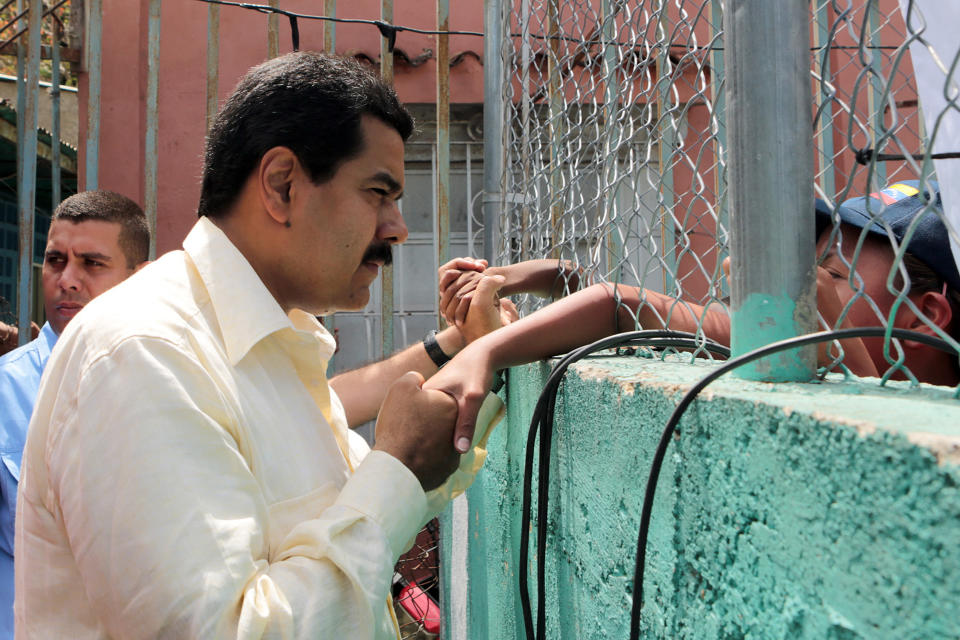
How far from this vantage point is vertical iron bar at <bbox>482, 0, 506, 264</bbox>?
2.91m

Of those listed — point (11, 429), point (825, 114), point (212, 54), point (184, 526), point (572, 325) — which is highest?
point (212, 54)

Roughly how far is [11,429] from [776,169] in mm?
2477

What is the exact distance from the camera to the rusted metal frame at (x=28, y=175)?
3135mm

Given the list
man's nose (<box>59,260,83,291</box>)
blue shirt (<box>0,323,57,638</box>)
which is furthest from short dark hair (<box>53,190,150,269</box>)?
blue shirt (<box>0,323,57,638</box>)

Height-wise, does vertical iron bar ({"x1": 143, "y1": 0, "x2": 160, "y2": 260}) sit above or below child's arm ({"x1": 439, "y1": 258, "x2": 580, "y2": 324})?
above

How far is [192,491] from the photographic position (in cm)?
90

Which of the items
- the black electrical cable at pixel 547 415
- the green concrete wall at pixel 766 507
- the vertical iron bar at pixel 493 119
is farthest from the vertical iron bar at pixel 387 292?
the green concrete wall at pixel 766 507

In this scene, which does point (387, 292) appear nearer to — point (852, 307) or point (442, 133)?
point (442, 133)

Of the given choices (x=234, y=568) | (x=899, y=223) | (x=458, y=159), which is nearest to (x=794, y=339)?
(x=234, y=568)

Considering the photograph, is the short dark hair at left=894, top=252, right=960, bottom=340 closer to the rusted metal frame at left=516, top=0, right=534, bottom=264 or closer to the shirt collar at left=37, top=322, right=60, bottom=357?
the rusted metal frame at left=516, top=0, right=534, bottom=264

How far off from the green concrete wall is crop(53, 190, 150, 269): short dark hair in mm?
2200

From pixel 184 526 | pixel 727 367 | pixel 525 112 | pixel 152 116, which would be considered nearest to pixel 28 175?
pixel 152 116

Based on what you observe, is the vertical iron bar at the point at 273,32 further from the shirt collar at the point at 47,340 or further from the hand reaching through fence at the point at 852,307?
the hand reaching through fence at the point at 852,307

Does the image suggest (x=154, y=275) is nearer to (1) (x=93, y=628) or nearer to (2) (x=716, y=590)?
(1) (x=93, y=628)
